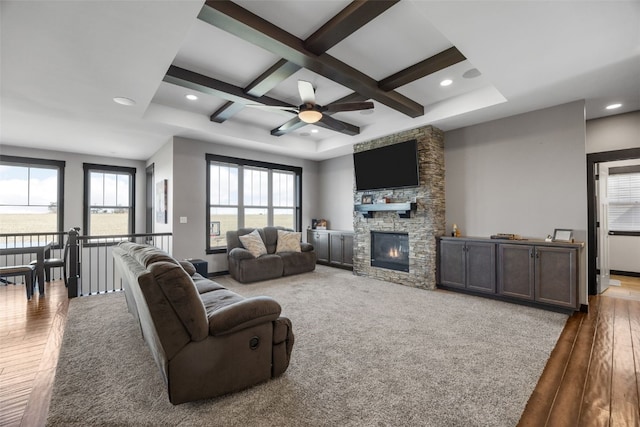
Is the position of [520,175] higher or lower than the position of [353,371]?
higher

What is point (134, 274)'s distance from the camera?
200cm

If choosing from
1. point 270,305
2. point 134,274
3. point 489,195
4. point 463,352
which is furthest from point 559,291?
point 134,274

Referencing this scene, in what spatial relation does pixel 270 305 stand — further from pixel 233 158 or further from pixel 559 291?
pixel 233 158

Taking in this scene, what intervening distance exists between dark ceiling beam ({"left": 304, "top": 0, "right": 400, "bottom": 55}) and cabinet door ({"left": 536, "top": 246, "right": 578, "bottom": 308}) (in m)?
3.66

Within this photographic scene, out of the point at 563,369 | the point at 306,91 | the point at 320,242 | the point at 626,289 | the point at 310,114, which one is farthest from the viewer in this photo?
the point at 320,242

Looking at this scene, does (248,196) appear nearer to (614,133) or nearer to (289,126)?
(289,126)

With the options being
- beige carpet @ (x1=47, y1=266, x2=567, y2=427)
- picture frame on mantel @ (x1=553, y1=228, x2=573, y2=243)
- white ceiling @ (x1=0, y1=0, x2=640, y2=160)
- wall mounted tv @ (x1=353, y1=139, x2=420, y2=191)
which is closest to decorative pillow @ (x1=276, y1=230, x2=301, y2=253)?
wall mounted tv @ (x1=353, y1=139, x2=420, y2=191)

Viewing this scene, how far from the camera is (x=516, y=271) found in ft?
13.4

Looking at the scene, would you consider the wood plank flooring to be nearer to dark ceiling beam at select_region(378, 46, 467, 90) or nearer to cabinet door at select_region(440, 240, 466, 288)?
cabinet door at select_region(440, 240, 466, 288)

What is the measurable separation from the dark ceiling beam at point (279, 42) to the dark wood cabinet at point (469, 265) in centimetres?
274

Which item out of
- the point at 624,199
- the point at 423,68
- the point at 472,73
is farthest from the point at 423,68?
the point at 624,199

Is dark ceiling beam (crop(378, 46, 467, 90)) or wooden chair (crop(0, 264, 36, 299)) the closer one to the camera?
dark ceiling beam (crop(378, 46, 467, 90))

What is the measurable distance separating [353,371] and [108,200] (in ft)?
24.7

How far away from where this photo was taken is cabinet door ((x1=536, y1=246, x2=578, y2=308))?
3.64 m
